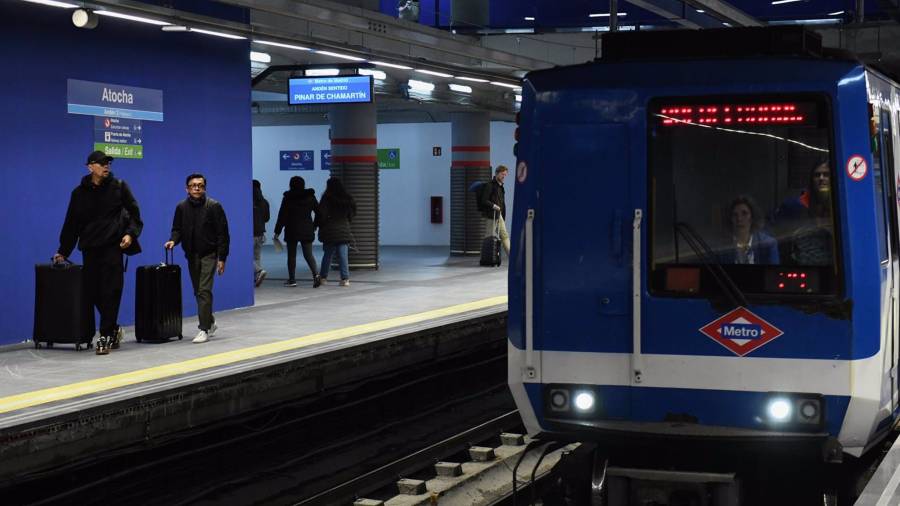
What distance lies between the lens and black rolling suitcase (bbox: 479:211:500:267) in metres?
22.4

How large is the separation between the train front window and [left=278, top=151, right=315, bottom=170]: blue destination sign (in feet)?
84.5

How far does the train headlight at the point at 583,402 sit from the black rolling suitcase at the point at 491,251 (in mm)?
15893

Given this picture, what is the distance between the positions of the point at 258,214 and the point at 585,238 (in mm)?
13362

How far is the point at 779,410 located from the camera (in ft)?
19.8

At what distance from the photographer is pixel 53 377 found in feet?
34.1

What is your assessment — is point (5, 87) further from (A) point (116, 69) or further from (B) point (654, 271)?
(B) point (654, 271)

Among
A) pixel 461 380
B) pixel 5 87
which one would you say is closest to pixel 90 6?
pixel 5 87

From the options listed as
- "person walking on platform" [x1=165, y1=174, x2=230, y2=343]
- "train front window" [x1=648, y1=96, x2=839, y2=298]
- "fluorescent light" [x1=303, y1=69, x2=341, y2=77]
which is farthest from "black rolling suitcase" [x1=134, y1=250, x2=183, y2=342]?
"train front window" [x1=648, y1=96, x2=839, y2=298]

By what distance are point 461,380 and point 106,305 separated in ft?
14.2

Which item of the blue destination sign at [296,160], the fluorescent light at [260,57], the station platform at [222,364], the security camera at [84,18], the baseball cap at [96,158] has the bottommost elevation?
the station platform at [222,364]

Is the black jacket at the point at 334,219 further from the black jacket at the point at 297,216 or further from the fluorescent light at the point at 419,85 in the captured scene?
the fluorescent light at the point at 419,85

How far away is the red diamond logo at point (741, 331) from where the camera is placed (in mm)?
6039

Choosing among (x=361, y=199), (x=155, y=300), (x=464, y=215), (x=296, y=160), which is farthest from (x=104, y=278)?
(x=296, y=160)

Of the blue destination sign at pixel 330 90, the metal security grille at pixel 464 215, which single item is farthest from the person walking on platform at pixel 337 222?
the metal security grille at pixel 464 215
